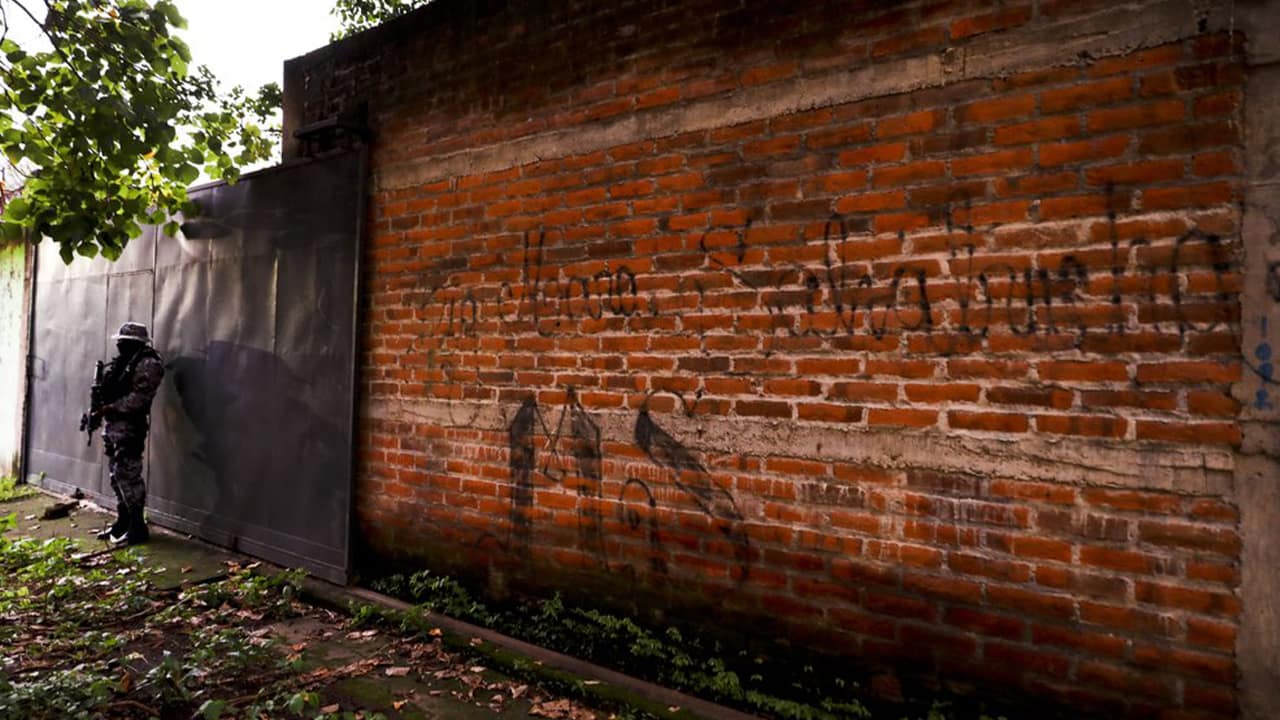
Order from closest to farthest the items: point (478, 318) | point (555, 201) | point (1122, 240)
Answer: point (1122, 240)
point (555, 201)
point (478, 318)

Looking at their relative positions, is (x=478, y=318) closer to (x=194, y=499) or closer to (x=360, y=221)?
(x=360, y=221)

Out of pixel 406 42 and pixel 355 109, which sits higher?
pixel 406 42

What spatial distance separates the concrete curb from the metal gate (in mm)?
690

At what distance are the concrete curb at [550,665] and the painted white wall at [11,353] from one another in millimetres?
7836

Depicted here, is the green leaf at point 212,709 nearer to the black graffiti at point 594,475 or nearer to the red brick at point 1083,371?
the black graffiti at point 594,475

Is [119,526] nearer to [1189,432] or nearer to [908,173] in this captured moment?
[908,173]

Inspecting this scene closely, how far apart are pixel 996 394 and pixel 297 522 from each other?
17.1 ft

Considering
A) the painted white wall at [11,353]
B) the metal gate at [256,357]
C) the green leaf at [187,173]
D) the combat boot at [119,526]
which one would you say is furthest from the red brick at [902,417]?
the painted white wall at [11,353]

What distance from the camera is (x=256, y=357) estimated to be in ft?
19.4

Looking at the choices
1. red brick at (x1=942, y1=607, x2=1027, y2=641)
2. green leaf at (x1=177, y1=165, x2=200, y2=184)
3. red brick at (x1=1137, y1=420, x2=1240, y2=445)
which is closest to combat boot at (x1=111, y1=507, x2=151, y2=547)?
green leaf at (x1=177, y1=165, x2=200, y2=184)

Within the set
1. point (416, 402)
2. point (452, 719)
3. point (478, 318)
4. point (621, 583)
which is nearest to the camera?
point (452, 719)

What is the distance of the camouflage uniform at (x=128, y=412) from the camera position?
6395 mm

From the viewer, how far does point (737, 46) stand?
11.5 feet

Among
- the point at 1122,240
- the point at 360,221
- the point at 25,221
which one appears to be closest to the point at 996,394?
the point at 1122,240
